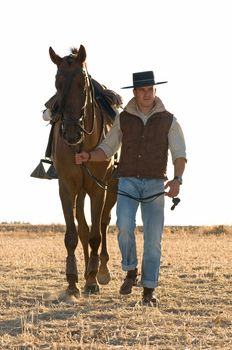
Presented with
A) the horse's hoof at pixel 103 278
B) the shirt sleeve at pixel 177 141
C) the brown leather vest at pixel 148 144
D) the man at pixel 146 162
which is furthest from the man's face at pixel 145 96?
the horse's hoof at pixel 103 278

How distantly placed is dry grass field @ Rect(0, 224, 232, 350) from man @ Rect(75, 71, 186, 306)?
0.64m

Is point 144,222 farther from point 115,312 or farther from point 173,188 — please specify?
point 115,312

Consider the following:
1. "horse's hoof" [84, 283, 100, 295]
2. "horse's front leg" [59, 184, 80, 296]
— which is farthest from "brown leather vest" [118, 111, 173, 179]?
"horse's hoof" [84, 283, 100, 295]

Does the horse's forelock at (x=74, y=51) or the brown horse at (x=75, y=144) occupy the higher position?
the horse's forelock at (x=74, y=51)

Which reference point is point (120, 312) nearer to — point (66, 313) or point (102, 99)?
point (66, 313)

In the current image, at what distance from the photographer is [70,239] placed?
11.2 m

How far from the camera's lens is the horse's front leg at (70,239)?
10984 mm

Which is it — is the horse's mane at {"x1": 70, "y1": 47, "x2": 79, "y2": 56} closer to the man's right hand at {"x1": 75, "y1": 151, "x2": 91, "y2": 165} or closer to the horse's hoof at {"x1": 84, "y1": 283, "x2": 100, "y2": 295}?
the man's right hand at {"x1": 75, "y1": 151, "x2": 91, "y2": 165}

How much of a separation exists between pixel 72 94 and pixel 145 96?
894 millimetres

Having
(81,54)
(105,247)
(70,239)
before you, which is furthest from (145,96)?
(105,247)

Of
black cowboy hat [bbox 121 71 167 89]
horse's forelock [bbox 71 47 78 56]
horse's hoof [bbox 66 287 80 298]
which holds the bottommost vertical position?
horse's hoof [bbox 66 287 80 298]

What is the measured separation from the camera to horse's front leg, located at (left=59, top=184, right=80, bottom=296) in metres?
11.0

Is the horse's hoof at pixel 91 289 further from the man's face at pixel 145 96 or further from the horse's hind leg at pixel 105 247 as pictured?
the man's face at pixel 145 96

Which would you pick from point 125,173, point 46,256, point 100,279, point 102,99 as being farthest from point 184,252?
point 125,173
